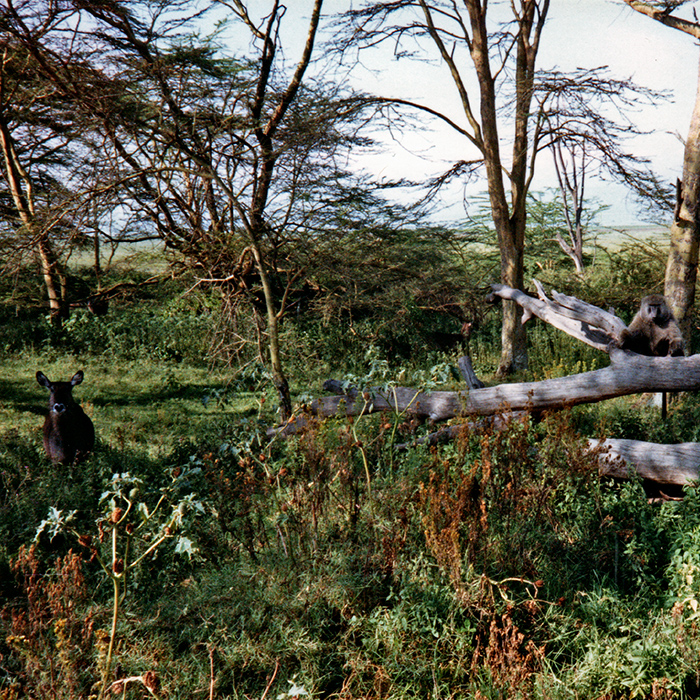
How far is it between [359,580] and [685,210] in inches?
312

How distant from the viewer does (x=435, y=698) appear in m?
3.02

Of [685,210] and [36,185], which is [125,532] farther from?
[36,185]

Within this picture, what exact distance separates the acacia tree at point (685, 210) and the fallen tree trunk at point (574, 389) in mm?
3233

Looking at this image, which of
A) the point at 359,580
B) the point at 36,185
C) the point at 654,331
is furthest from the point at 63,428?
the point at 36,185

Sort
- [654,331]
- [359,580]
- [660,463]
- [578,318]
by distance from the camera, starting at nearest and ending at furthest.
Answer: [359,580] < [660,463] < [654,331] < [578,318]

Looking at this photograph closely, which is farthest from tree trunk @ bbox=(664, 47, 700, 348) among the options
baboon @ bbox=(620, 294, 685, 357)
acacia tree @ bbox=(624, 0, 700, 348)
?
baboon @ bbox=(620, 294, 685, 357)

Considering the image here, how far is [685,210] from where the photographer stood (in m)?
8.84

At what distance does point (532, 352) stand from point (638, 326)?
4753mm

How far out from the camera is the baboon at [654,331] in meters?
6.96

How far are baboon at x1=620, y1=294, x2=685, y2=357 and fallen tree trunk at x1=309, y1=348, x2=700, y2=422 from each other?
27.1 inches

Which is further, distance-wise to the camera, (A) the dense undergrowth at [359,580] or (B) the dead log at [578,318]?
(B) the dead log at [578,318]

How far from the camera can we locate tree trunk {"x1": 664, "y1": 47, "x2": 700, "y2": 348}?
8734 mm

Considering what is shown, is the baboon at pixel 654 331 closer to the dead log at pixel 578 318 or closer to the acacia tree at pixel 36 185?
the dead log at pixel 578 318

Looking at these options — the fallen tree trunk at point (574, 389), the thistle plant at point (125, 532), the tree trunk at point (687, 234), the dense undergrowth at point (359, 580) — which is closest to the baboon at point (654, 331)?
the fallen tree trunk at point (574, 389)
